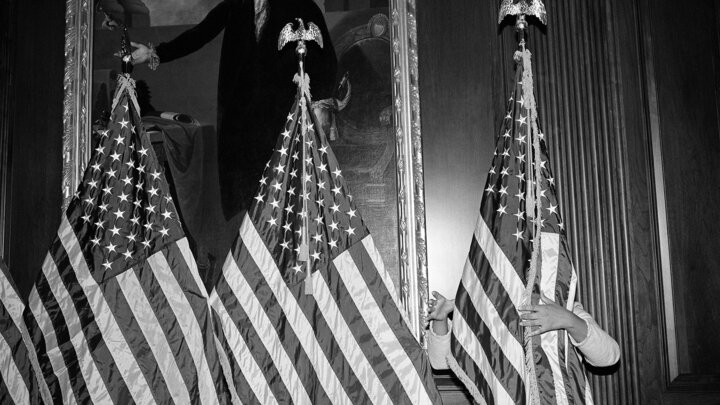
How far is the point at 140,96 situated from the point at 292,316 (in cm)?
158

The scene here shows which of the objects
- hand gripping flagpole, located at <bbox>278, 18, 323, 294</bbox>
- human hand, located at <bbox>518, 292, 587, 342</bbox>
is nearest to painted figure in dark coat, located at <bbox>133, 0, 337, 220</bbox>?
hand gripping flagpole, located at <bbox>278, 18, 323, 294</bbox>

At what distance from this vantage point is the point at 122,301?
3344mm

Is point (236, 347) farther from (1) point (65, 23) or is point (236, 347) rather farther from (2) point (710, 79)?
(2) point (710, 79)

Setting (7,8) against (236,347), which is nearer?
(236,347)

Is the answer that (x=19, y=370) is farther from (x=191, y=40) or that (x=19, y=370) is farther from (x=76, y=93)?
(x=191, y=40)

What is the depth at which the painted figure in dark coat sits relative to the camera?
3.80 meters

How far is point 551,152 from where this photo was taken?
368 centimetres

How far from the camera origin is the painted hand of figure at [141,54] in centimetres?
393

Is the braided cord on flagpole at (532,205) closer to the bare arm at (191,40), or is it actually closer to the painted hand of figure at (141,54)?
the bare arm at (191,40)

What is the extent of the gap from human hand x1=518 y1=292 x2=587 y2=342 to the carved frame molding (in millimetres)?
697

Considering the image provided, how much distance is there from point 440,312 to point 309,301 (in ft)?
2.09

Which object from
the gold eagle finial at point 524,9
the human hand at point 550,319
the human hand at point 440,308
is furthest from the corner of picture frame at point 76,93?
the human hand at point 550,319

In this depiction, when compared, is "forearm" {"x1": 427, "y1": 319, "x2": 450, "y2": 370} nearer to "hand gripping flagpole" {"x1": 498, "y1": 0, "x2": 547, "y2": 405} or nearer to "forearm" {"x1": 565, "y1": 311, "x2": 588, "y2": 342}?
"hand gripping flagpole" {"x1": 498, "y1": 0, "x2": 547, "y2": 405}

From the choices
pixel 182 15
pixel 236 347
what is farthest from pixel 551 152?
pixel 182 15
